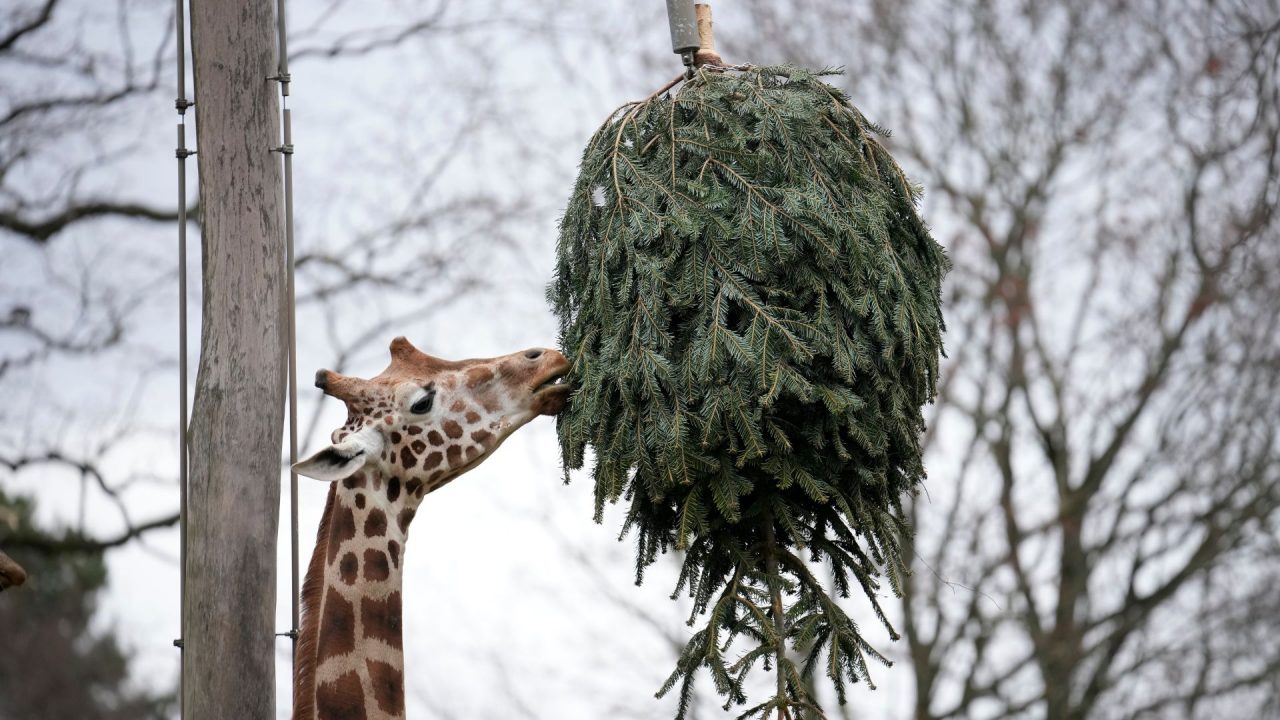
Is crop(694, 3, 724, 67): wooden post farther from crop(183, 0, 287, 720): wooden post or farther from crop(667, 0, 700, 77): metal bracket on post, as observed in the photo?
crop(183, 0, 287, 720): wooden post

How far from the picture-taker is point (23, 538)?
8.80 m

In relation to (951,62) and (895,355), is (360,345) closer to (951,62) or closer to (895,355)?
(951,62)

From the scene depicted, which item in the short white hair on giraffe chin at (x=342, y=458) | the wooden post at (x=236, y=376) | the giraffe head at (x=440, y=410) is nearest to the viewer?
the short white hair on giraffe chin at (x=342, y=458)

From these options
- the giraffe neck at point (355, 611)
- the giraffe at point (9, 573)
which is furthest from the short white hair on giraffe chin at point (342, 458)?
the giraffe at point (9, 573)

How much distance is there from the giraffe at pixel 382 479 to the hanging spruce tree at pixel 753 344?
17 cm

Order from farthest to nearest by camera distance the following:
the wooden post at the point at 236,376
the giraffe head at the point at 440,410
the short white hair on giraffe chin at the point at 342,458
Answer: the wooden post at the point at 236,376
the giraffe head at the point at 440,410
the short white hair on giraffe chin at the point at 342,458

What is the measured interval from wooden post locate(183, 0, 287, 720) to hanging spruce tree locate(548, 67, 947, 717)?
88cm

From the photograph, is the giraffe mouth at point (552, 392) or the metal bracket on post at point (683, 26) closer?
the giraffe mouth at point (552, 392)

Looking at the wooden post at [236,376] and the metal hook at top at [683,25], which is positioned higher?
the metal hook at top at [683,25]

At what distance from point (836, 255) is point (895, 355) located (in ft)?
0.99

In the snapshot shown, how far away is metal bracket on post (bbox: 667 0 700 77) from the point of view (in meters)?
3.91

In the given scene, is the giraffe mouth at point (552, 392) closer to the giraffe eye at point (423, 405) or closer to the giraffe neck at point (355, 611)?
the giraffe eye at point (423, 405)

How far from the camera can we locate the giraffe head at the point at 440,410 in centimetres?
358

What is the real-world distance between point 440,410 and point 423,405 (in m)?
0.04
